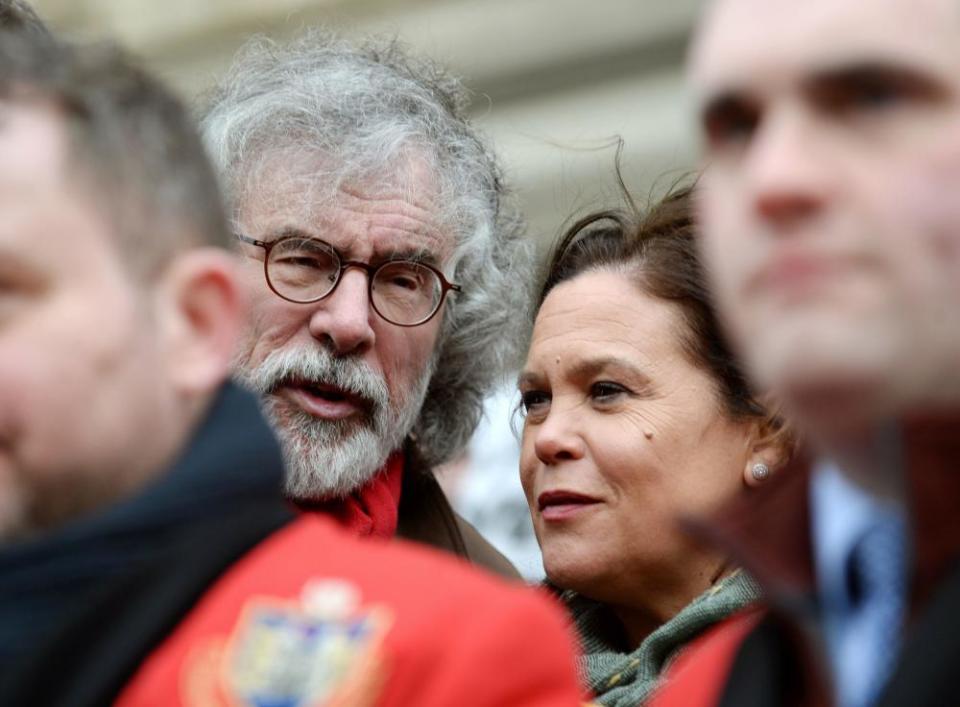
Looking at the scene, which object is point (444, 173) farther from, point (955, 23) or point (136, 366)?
point (955, 23)

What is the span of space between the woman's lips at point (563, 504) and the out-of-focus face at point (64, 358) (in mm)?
1464

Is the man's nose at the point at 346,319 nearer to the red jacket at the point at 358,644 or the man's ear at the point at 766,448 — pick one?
the man's ear at the point at 766,448

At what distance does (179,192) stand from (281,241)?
5.40 ft

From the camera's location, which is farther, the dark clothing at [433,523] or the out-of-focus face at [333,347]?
the dark clothing at [433,523]

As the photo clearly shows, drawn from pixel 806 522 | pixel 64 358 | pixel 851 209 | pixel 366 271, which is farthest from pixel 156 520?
pixel 366 271

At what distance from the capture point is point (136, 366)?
2285 mm

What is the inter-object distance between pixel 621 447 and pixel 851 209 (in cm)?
176

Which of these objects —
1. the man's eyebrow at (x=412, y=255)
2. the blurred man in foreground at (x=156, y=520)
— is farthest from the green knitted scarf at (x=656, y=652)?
the blurred man in foreground at (x=156, y=520)

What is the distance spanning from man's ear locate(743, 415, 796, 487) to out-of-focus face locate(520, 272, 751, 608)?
0.02 metres

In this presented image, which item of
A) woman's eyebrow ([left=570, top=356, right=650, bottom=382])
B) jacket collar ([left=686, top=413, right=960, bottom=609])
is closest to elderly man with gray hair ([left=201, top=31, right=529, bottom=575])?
woman's eyebrow ([left=570, top=356, right=650, bottom=382])

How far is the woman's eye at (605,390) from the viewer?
12.4 feet

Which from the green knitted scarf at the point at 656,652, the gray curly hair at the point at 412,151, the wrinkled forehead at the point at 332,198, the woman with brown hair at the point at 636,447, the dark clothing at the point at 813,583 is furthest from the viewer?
the gray curly hair at the point at 412,151

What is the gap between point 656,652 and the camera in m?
3.48

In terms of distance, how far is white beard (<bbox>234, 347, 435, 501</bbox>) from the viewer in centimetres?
394
